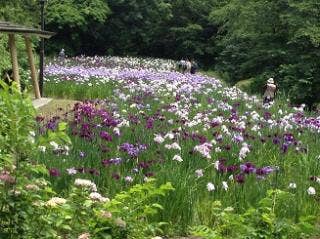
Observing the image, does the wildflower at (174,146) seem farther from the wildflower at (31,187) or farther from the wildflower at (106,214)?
the wildflower at (31,187)

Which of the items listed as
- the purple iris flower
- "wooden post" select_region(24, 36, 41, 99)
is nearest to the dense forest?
"wooden post" select_region(24, 36, 41, 99)

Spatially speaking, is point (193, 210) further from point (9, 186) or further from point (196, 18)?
point (196, 18)

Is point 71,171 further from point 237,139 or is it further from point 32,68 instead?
point 32,68

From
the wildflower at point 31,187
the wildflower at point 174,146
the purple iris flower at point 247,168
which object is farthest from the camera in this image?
the wildflower at point 174,146

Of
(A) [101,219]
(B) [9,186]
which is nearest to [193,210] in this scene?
(A) [101,219]

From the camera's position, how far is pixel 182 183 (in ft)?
19.0

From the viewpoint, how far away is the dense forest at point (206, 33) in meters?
20.5

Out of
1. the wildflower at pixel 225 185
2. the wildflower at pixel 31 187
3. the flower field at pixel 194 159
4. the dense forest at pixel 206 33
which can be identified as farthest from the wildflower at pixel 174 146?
the dense forest at pixel 206 33

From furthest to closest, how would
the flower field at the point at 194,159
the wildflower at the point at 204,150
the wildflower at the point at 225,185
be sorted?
the wildflower at the point at 204,150 → the wildflower at the point at 225,185 → the flower field at the point at 194,159

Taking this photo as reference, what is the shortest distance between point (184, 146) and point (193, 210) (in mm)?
1761

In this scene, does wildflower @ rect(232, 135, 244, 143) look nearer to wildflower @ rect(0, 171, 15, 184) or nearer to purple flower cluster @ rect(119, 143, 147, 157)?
purple flower cluster @ rect(119, 143, 147, 157)

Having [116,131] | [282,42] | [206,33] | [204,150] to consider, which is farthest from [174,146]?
[206,33]

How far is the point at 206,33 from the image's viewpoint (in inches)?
1467

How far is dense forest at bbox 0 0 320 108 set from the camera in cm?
2045
